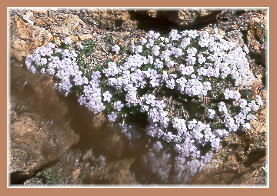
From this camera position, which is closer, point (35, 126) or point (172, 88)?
point (172, 88)

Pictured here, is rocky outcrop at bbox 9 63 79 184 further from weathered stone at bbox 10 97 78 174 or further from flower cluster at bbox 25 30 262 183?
flower cluster at bbox 25 30 262 183

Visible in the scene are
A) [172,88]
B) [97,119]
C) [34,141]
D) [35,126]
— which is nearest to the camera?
[172,88]

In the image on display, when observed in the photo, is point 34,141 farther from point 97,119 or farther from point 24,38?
point 24,38

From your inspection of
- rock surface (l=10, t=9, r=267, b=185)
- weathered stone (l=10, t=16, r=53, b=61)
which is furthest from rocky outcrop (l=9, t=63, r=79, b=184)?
weathered stone (l=10, t=16, r=53, b=61)

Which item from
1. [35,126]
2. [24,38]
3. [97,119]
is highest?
[24,38]

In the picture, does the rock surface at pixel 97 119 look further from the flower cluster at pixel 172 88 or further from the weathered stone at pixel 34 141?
the flower cluster at pixel 172 88

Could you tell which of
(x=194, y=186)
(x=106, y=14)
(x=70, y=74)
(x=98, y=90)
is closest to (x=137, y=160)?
(x=194, y=186)

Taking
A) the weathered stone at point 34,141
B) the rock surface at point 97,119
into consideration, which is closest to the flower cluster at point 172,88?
the rock surface at point 97,119

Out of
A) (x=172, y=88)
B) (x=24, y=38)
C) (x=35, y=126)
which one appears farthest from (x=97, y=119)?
(x=24, y=38)
